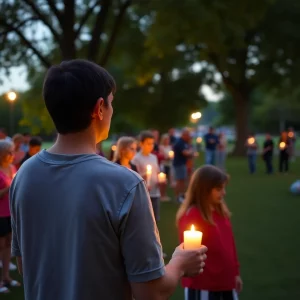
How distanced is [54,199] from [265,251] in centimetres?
642

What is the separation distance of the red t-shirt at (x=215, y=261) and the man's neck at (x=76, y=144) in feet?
7.44

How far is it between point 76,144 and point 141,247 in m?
0.43

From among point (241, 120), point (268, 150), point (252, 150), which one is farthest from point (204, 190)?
point (241, 120)

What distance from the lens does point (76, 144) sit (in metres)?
1.69

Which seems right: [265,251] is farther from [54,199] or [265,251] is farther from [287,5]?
[287,5]

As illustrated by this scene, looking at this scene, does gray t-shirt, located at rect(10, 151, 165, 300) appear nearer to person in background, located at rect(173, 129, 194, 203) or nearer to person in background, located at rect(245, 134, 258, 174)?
person in background, located at rect(173, 129, 194, 203)

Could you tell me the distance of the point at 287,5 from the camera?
31.5 meters

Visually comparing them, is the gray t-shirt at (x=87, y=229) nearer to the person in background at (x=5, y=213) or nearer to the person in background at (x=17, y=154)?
the person in background at (x=5, y=213)

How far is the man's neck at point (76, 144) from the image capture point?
5.55ft

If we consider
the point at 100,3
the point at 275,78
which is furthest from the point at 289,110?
the point at 100,3

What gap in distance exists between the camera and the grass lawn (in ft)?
19.0

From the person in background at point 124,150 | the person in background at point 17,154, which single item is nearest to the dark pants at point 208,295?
the person in background at point 124,150

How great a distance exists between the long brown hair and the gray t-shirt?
7.60ft

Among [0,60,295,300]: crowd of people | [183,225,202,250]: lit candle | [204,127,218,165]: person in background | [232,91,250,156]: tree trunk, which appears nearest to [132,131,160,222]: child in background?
[183,225,202,250]: lit candle
